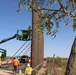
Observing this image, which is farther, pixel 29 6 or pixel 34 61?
pixel 34 61

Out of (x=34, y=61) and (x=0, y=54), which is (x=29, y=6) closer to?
(x=34, y=61)

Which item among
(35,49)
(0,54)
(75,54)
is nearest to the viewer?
A: (75,54)

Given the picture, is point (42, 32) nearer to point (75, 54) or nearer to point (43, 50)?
point (75, 54)

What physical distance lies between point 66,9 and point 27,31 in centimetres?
2457

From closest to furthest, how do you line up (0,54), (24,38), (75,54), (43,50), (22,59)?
1. (75,54)
2. (43,50)
3. (24,38)
4. (0,54)
5. (22,59)

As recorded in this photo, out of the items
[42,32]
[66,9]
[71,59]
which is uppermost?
[66,9]

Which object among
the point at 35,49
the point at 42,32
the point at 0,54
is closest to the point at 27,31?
the point at 35,49

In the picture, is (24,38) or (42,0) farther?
(24,38)

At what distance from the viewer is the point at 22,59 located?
2283 inches

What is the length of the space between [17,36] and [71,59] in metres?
28.8

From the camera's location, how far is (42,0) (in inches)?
589

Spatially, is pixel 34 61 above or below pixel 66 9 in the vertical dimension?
below

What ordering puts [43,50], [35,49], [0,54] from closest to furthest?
1. [35,49]
2. [43,50]
3. [0,54]

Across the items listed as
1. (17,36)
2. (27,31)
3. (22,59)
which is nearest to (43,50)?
(27,31)
